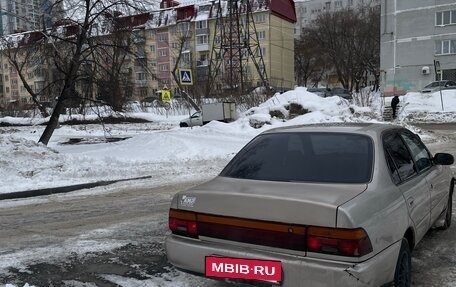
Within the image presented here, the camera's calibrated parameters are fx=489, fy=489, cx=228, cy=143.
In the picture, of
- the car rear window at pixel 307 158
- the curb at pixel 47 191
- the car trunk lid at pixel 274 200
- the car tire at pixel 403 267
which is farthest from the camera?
the curb at pixel 47 191

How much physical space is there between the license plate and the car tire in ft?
3.25

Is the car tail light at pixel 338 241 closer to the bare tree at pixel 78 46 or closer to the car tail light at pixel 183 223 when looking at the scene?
the car tail light at pixel 183 223

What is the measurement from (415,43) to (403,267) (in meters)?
52.8

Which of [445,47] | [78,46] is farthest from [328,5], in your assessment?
[78,46]

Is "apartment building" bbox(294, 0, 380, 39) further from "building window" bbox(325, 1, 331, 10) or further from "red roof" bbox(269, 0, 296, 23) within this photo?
"red roof" bbox(269, 0, 296, 23)

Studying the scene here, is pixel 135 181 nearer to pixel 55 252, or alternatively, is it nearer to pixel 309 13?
pixel 55 252

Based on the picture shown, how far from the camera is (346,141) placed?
4336 mm

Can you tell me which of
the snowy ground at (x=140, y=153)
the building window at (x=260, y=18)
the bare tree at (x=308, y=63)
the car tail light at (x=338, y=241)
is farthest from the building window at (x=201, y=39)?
the car tail light at (x=338, y=241)

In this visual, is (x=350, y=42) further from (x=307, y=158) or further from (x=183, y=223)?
(x=183, y=223)

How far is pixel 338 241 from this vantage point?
3.21 metres

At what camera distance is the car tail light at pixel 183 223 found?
3805mm

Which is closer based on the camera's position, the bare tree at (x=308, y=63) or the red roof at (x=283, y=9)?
the bare tree at (x=308, y=63)

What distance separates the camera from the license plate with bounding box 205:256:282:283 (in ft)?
11.0

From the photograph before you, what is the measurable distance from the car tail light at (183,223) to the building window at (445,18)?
5309 cm
